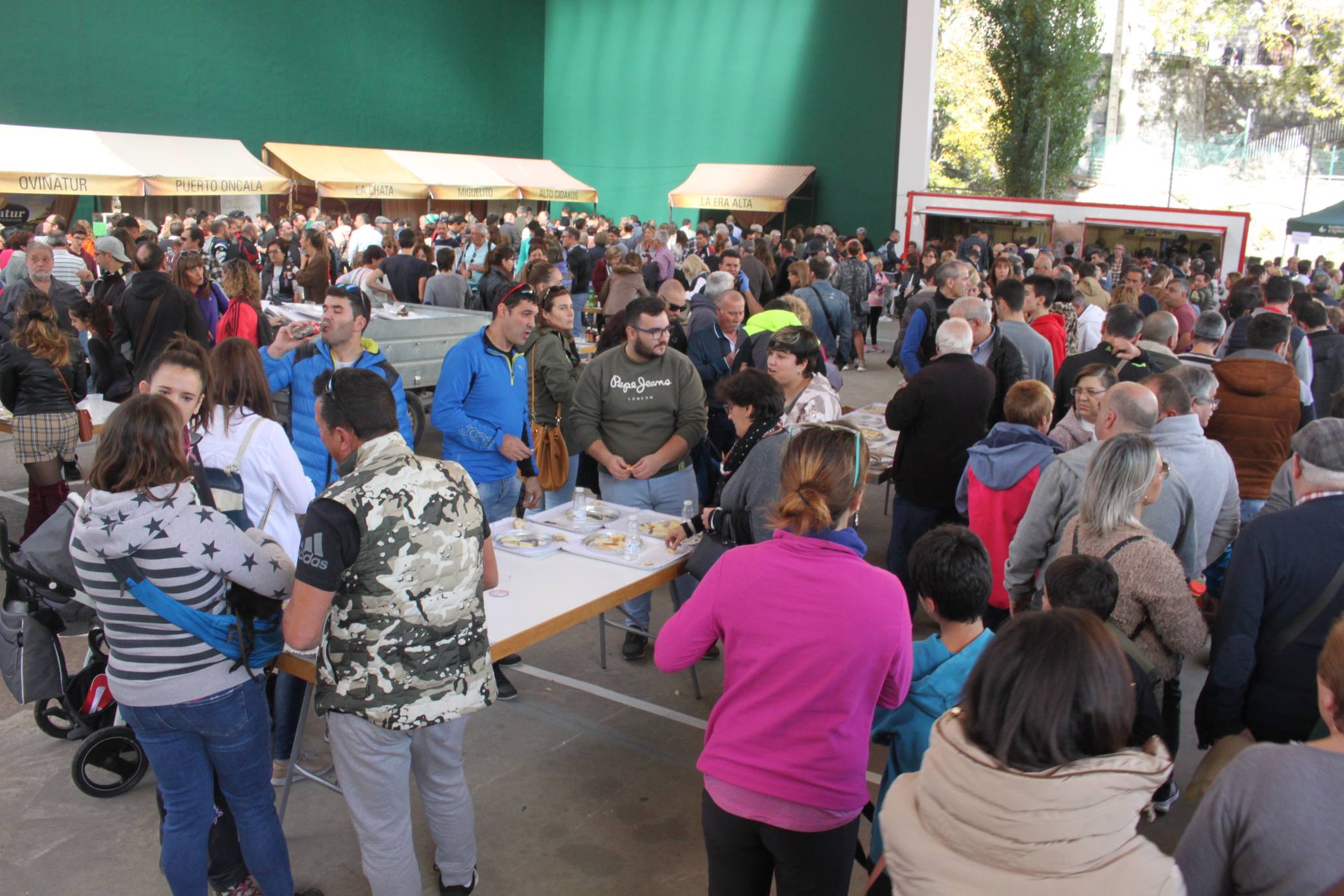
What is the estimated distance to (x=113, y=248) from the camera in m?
7.93

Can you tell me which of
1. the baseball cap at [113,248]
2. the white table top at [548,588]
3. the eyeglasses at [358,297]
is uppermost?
the baseball cap at [113,248]

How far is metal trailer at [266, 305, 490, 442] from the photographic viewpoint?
24.4ft

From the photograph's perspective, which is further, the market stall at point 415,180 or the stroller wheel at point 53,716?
the market stall at point 415,180

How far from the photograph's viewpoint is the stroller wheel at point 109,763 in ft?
11.2

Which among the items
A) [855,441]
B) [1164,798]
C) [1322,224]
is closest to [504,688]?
[1164,798]

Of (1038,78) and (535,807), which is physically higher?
(1038,78)

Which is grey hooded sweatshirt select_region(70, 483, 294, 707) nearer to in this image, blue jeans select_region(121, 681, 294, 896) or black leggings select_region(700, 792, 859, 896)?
blue jeans select_region(121, 681, 294, 896)

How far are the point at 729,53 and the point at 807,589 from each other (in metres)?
24.2

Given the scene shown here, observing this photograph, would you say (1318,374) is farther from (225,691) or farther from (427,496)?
(225,691)

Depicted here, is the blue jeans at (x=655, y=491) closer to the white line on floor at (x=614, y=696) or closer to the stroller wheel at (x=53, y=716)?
the white line on floor at (x=614, y=696)

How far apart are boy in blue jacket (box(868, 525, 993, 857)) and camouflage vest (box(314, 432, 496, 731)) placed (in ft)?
3.50

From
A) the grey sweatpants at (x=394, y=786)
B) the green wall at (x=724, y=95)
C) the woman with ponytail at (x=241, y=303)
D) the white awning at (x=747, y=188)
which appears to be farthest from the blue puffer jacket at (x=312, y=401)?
Answer: the green wall at (x=724, y=95)

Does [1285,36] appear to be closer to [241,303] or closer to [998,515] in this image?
[998,515]

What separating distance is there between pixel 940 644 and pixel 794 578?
63 cm
